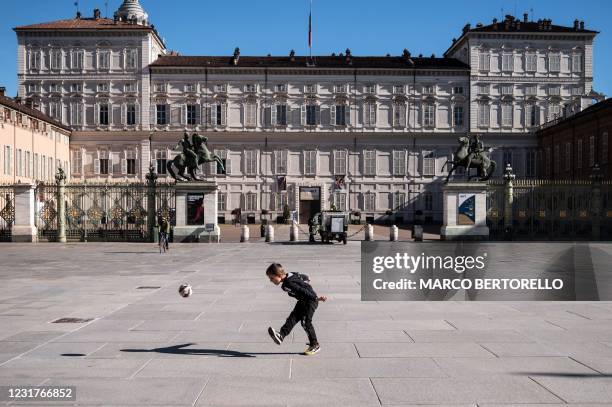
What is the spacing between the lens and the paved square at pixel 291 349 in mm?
6348

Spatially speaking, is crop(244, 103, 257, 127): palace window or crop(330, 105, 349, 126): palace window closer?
crop(244, 103, 257, 127): palace window

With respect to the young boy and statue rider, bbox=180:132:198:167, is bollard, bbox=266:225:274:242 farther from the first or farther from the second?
the young boy

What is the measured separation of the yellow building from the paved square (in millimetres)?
34952

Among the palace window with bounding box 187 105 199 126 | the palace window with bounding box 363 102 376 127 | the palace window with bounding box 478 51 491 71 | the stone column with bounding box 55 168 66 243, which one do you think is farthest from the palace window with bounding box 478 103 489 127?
the stone column with bounding box 55 168 66 243

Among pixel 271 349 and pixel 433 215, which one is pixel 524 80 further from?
pixel 271 349

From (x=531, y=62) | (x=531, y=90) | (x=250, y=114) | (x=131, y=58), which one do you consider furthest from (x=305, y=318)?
(x=531, y=62)

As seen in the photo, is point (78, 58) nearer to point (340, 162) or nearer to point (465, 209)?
point (340, 162)

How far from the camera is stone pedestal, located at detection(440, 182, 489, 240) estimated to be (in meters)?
32.6

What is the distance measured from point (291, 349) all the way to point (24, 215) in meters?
27.7

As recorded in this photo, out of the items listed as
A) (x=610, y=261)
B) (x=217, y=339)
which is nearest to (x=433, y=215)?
(x=610, y=261)

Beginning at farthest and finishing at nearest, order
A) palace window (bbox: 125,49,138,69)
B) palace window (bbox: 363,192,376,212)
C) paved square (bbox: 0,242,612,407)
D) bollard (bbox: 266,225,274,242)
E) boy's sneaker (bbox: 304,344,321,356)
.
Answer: palace window (bbox: 363,192,376,212), palace window (bbox: 125,49,138,69), bollard (bbox: 266,225,274,242), boy's sneaker (bbox: 304,344,321,356), paved square (bbox: 0,242,612,407)

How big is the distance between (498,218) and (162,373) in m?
29.3

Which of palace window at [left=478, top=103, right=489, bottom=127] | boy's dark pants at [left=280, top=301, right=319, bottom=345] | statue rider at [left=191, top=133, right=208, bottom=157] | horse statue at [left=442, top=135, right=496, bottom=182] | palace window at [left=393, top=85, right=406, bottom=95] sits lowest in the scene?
boy's dark pants at [left=280, top=301, right=319, bottom=345]

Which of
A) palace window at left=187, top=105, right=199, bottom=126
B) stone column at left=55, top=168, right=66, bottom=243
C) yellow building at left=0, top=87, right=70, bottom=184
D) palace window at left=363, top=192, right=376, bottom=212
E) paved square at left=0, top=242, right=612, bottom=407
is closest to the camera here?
paved square at left=0, top=242, right=612, bottom=407
